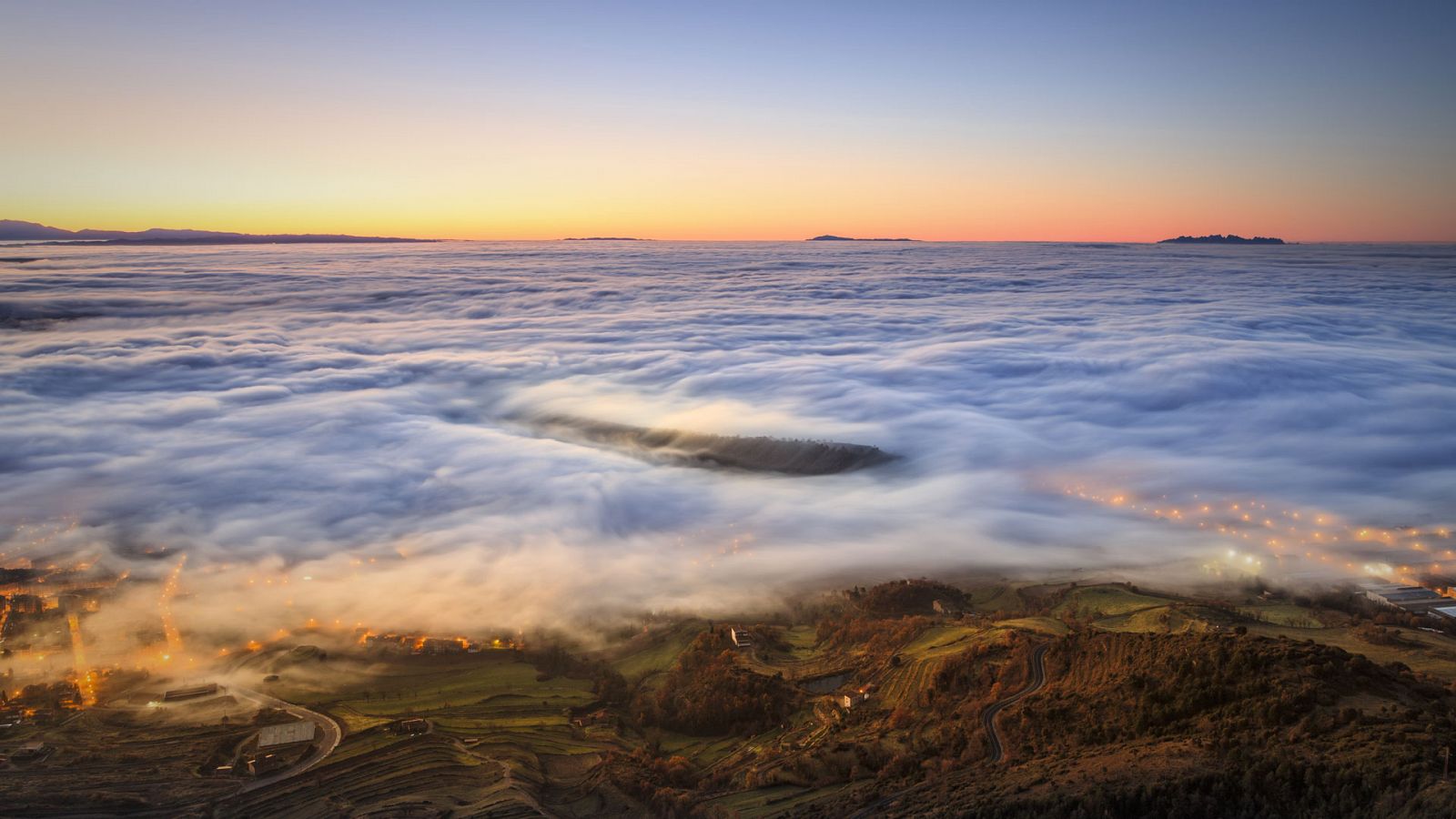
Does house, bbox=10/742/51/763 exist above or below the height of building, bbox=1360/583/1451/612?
below

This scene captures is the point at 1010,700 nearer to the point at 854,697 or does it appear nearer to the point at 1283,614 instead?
the point at 854,697

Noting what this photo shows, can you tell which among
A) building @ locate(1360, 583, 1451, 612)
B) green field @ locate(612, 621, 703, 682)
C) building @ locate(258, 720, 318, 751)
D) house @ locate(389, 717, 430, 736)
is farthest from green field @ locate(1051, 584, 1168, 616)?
building @ locate(258, 720, 318, 751)

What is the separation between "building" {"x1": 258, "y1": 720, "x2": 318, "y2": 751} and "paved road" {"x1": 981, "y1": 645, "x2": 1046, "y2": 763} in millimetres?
22564

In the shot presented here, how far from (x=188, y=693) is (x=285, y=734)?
6.34 meters

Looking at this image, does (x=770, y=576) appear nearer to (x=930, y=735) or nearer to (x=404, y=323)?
(x=930, y=735)

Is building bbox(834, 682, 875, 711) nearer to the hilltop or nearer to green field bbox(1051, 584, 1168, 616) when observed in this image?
the hilltop

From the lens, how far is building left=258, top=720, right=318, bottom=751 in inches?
1031

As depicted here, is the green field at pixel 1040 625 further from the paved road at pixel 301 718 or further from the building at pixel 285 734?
the building at pixel 285 734

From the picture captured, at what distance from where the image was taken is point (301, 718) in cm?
2845

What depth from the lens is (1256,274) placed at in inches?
7598

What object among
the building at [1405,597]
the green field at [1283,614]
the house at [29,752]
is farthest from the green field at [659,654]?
the building at [1405,597]

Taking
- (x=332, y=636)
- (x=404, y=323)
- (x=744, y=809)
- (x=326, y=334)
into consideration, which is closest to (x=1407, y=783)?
(x=744, y=809)

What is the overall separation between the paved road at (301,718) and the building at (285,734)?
1.31 feet

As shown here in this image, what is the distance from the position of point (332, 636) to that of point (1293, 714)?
35229 mm
